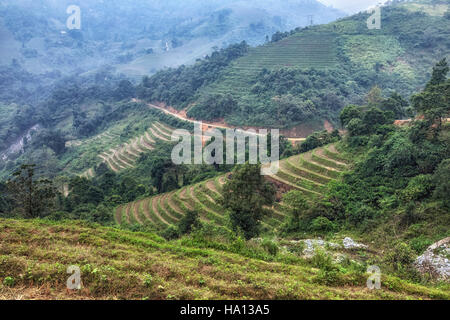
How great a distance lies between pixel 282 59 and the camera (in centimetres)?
4962

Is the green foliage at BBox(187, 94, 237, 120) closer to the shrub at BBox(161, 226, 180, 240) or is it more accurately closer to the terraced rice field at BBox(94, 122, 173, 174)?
the terraced rice field at BBox(94, 122, 173, 174)

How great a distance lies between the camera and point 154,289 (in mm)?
6383

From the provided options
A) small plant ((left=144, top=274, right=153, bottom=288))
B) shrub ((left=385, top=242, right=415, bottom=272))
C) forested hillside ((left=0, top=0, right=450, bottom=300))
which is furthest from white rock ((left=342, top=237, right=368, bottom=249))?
small plant ((left=144, top=274, right=153, bottom=288))

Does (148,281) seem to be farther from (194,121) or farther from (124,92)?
(124,92)

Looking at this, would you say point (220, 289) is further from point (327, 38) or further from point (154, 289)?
point (327, 38)

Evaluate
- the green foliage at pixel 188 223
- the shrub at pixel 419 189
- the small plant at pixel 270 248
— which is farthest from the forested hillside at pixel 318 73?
the small plant at pixel 270 248

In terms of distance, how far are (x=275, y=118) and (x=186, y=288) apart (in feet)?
104

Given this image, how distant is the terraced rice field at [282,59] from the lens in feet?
152

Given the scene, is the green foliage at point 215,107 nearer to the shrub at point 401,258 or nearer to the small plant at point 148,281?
the shrub at point 401,258

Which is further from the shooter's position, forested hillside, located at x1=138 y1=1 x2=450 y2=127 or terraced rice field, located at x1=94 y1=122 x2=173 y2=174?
forested hillside, located at x1=138 y1=1 x2=450 y2=127

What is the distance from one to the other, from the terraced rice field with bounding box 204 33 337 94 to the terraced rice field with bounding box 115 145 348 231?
26.9m

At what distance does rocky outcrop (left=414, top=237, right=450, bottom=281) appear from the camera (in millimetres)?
8656

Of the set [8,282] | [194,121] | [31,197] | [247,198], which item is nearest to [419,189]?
[247,198]

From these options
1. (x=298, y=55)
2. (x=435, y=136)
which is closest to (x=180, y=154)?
(x=435, y=136)
